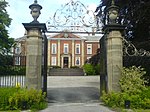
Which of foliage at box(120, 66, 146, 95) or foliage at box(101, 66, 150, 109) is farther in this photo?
foliage at box(120, 66, 146, 95)

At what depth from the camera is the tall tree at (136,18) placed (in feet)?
55.8

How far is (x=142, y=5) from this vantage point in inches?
677

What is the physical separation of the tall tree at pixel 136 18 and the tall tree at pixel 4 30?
17981mm

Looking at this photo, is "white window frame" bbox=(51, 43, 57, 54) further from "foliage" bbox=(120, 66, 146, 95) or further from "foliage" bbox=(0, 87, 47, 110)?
"foliage" bbox=(0, 87, 47, 110)

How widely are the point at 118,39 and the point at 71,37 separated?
47.0 m

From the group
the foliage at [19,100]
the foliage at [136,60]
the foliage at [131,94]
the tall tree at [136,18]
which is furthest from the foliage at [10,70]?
the tall tree at [136,18]

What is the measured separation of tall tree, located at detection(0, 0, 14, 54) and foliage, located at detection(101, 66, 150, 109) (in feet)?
75.4

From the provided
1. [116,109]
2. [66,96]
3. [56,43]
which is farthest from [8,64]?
[56,43]

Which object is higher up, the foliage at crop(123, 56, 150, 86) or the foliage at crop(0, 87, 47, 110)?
the foliage at crop(123, 56, 150, 86)

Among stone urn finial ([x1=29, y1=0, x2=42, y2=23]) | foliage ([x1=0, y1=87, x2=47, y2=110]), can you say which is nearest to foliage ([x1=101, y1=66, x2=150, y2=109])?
foliage ([x1=0, y1=87, x2=47, y2=110])

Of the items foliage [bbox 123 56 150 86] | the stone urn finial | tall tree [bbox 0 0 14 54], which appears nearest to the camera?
the stone urn finial

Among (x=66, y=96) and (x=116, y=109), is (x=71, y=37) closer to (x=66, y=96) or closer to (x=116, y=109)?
(x=66, y=96)

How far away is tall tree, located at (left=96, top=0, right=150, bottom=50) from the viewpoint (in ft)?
55.8

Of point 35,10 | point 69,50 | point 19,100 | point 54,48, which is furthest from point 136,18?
point 54,48
